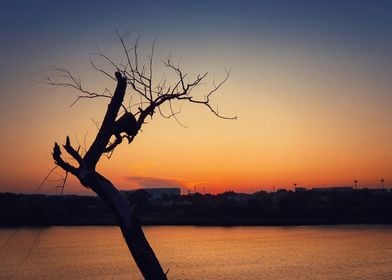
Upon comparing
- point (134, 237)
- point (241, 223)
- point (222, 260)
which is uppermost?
point (241, 223)

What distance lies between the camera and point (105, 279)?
120ft

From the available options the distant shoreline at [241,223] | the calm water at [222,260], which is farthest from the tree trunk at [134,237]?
the distant shoreline at [241,223]

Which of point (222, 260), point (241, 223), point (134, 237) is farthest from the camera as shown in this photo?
point (241, 223)

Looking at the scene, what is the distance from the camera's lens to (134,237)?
3.37 meters

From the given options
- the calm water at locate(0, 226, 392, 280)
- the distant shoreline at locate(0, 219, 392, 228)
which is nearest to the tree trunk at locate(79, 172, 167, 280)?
the calm water at locate(0, 226, 392, 280)

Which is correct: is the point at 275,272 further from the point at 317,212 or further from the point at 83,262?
the point at 317,212

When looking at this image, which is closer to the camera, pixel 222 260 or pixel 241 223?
pixel 222 260

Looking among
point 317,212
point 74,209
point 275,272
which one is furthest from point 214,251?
point 74,209

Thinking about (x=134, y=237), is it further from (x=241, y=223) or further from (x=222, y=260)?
(x=241, y=223)

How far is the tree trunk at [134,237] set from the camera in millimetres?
3361

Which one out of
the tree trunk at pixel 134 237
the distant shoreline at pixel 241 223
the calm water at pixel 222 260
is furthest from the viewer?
the distant shoreline at pixel 241 223

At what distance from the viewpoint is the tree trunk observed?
Result: 132 inches

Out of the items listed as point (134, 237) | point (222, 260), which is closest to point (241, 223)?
point (222, 260)

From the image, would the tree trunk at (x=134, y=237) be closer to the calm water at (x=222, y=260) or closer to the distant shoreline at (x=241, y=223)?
the calm water at (x=222, y=260)
